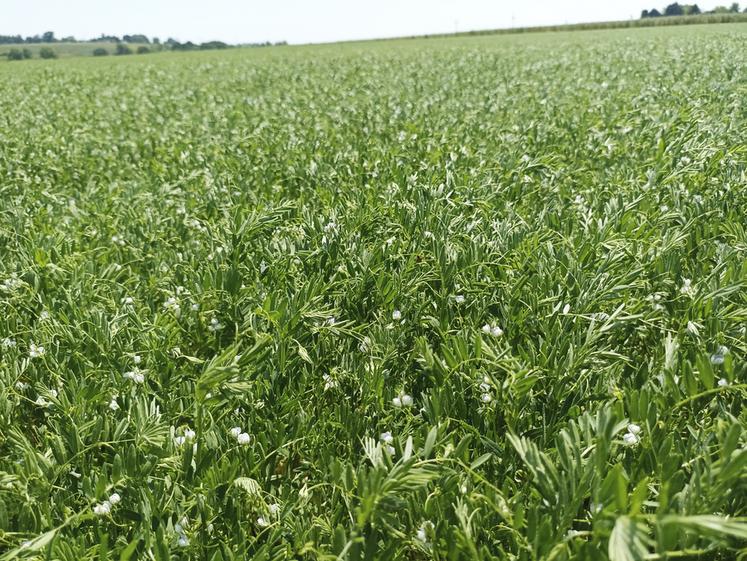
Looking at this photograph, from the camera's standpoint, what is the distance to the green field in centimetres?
158

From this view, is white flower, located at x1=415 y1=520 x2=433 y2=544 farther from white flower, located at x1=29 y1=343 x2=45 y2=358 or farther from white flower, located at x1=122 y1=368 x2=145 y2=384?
white flower, located at x1=29 y1=343 x2=45 y2=358

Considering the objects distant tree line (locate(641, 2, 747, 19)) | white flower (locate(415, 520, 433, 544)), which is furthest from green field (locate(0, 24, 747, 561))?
distant tree line (locate(641, 2, 747, 19))

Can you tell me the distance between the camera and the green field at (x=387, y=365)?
5.20 feet

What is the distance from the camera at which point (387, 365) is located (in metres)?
2.62

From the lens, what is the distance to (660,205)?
412 centimetres

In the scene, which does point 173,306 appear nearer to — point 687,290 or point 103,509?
point 103,509

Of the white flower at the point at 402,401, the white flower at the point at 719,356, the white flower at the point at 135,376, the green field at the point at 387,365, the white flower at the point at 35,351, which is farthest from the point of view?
the white flower at the point at 35,351

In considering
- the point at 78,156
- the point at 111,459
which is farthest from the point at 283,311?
the point at 78,156

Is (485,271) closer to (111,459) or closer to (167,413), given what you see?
(167,413)

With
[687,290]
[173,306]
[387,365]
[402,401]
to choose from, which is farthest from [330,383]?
[687,290]

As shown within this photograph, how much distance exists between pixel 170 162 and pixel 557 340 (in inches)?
246

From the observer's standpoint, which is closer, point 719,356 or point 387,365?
point 719,356

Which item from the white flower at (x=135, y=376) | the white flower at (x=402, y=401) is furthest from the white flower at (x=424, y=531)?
the white flower at (x=135, y=376)

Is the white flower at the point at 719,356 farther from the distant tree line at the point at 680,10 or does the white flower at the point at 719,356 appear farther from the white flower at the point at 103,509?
the distant tree line at the point at 680,10
